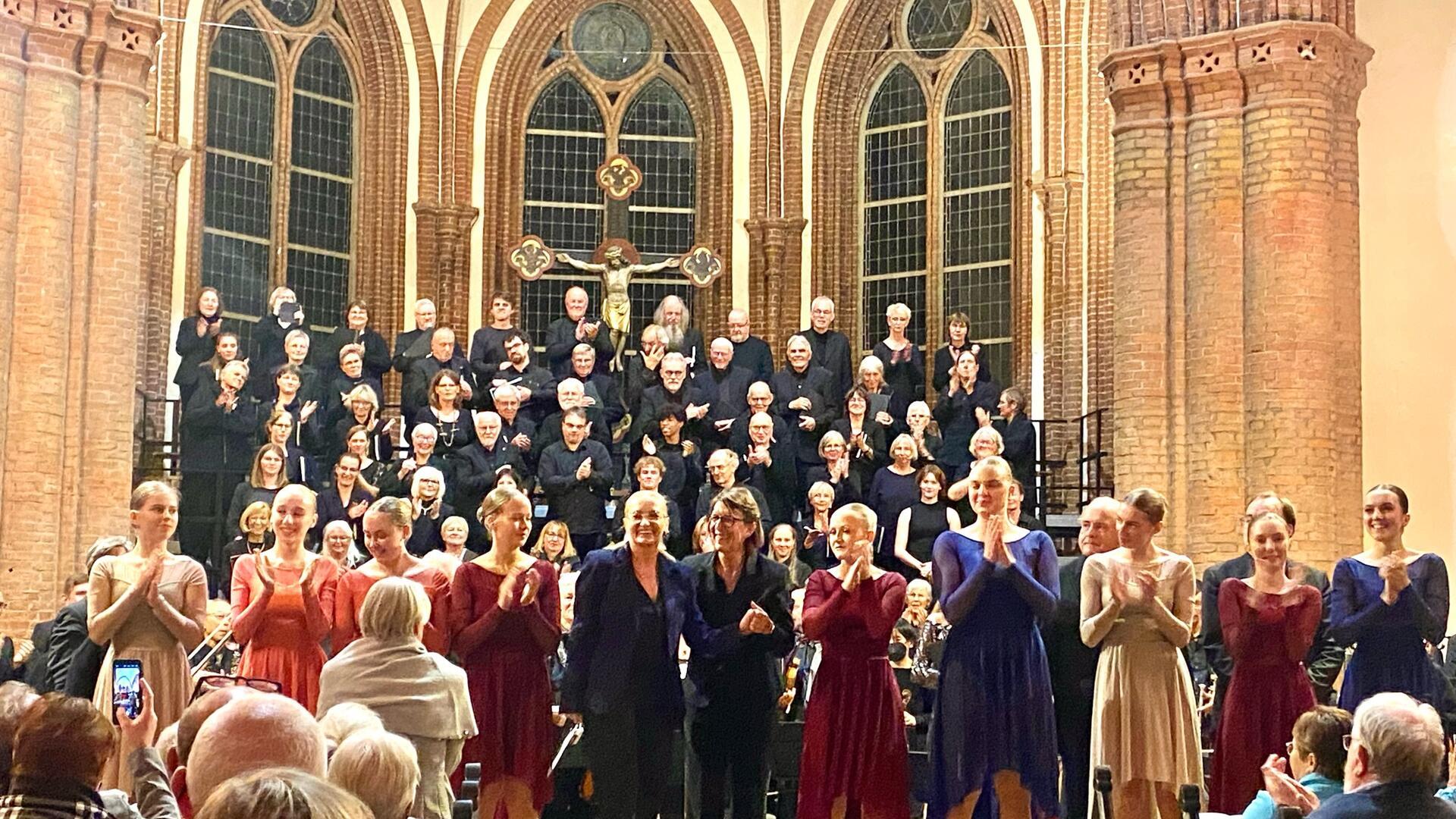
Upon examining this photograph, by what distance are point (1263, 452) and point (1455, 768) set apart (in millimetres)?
4756

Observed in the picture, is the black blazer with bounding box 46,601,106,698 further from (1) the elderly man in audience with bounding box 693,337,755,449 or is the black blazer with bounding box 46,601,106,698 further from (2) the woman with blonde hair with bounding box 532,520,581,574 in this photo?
(1) the elderly man in audience with bounding box 693,337,755,449

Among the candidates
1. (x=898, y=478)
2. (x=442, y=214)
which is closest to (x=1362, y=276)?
(x=898, y=478)

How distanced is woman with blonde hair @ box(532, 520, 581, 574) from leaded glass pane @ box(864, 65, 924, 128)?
10.0 meters

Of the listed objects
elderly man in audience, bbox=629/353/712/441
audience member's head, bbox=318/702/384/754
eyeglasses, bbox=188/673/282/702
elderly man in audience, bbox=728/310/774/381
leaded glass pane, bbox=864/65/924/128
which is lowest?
audience member's head, bbox=318/702/384/754

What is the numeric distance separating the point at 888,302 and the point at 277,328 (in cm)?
736

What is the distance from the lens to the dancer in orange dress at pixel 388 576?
8.66m

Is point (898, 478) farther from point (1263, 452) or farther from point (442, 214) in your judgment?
point (442, 214)

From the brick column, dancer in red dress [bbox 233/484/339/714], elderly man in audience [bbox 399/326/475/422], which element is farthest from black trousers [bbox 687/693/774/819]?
elderly man in audience [bbox 399/326/475/422]

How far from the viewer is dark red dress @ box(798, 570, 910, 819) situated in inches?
331

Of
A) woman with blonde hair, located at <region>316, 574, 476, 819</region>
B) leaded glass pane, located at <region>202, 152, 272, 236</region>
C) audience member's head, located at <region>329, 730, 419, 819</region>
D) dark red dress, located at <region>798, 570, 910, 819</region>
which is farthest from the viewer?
leaded glass pane, located at <region>202, 152, 272, 236</region>

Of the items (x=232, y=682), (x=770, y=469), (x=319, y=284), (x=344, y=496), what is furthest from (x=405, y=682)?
(x=319, y=284)

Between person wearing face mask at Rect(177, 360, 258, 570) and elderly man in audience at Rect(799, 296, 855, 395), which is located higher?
elderly man in audience at Rect(799, 296, 855, 395)

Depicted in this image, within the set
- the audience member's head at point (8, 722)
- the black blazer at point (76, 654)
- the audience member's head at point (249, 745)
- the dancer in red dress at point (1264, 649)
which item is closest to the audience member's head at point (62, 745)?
the audience member's head at point (249, 745)

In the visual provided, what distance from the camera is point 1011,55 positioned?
2056cm
